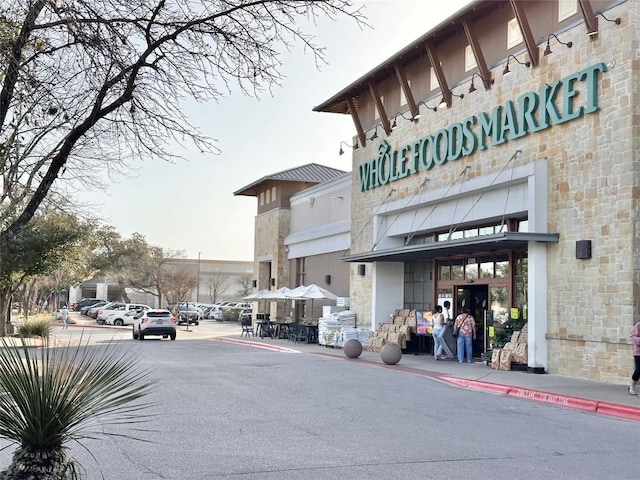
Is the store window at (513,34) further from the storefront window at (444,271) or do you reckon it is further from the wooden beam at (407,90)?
the storefront window at (444,271)

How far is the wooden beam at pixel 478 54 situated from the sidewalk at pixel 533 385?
324 inches

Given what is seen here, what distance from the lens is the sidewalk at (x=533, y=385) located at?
42.5 feet

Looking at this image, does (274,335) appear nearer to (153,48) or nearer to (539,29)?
(539,29)

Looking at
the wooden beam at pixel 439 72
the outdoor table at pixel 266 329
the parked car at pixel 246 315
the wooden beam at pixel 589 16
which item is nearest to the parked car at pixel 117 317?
the parked car at pixel 246 315

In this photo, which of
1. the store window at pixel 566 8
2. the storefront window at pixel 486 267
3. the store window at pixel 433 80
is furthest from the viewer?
the store window at pixel 433 80

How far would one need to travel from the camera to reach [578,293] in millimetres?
17078

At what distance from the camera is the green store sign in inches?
680

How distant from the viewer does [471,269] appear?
2320 centimetres

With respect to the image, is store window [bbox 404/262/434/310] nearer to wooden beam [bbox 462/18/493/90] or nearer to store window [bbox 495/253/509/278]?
store window [bbox 495/253/509/278]

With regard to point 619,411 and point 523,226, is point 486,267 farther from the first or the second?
point 619,411

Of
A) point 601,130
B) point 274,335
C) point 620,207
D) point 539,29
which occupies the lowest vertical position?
point 274,335

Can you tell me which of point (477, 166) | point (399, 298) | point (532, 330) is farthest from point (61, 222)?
point (532, 330)

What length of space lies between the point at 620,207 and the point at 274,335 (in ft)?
73.6

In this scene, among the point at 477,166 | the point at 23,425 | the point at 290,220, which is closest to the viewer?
the point at 23,425
